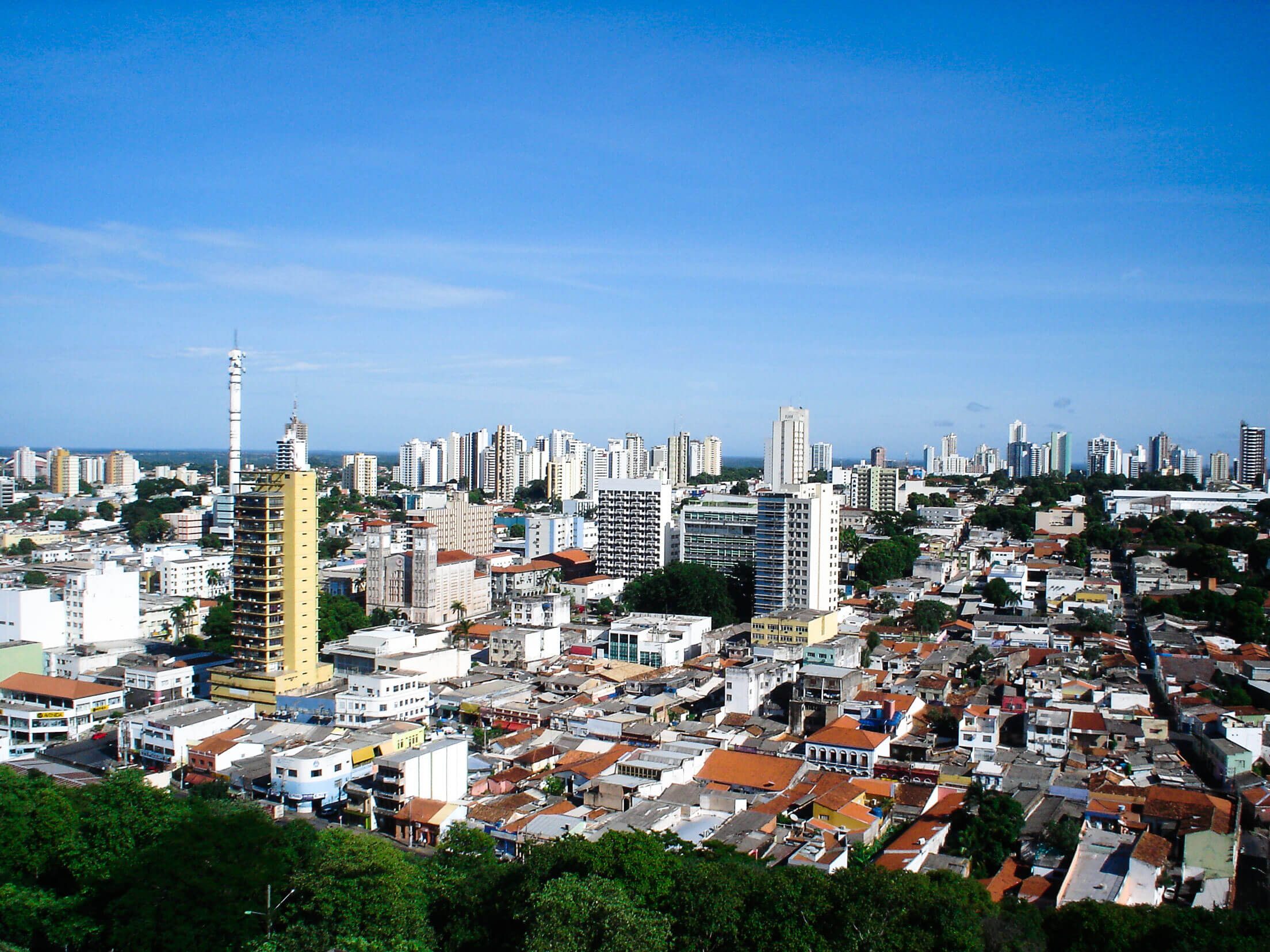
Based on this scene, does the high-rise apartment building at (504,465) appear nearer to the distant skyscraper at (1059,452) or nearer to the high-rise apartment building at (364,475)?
the high-rise apartment building at (364,475)

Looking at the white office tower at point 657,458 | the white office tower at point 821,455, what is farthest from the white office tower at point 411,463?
the white office tower at point 821,455

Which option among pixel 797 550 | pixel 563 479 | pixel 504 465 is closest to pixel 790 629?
pixel 797 550

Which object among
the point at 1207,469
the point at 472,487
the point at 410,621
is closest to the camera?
the point at 410,621

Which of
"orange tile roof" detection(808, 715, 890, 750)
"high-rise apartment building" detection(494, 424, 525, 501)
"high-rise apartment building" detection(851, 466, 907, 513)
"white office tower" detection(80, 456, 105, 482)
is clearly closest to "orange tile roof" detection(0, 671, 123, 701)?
"orange tile roof" detection(808, 715, 890, 750)

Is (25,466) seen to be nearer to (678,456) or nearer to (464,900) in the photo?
(678,456)

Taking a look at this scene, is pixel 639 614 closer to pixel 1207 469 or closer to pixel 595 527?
pixel 595 527

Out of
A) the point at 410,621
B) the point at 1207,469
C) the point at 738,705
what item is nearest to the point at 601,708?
the point at 738,705
